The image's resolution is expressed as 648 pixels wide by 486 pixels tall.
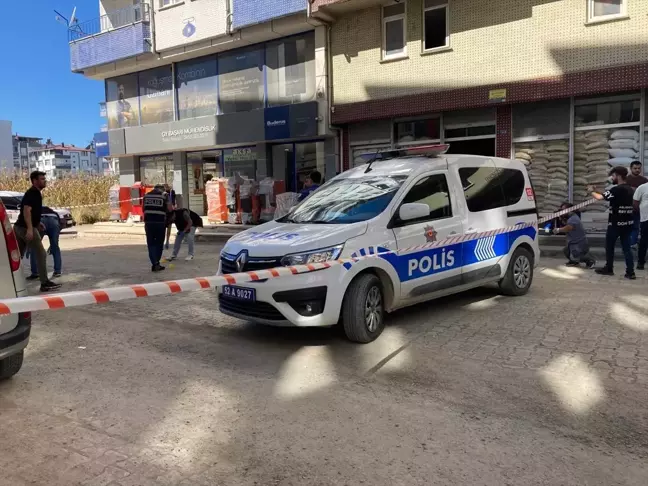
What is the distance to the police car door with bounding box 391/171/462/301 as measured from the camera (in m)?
5.69

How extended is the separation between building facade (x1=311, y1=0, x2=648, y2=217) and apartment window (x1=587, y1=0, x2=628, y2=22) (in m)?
0.02

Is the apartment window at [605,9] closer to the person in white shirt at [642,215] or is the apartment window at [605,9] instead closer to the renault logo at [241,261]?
the person in white shirt at [642,215]

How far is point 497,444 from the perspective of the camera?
3367 millimetres

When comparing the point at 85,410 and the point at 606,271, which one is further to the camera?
the point at 606,271

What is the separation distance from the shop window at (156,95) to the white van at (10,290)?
17469mm

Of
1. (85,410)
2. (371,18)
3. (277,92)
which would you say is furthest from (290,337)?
(277,92)

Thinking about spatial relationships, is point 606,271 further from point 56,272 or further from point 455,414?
point 56,272

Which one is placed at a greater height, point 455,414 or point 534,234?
point 534,234

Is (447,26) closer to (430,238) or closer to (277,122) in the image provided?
(277,122)

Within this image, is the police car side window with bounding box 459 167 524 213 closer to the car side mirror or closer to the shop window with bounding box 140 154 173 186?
the car side mirror

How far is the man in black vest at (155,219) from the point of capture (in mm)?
10125

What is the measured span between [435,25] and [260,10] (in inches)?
223

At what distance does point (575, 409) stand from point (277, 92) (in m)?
15.4

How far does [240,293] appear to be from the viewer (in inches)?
210
